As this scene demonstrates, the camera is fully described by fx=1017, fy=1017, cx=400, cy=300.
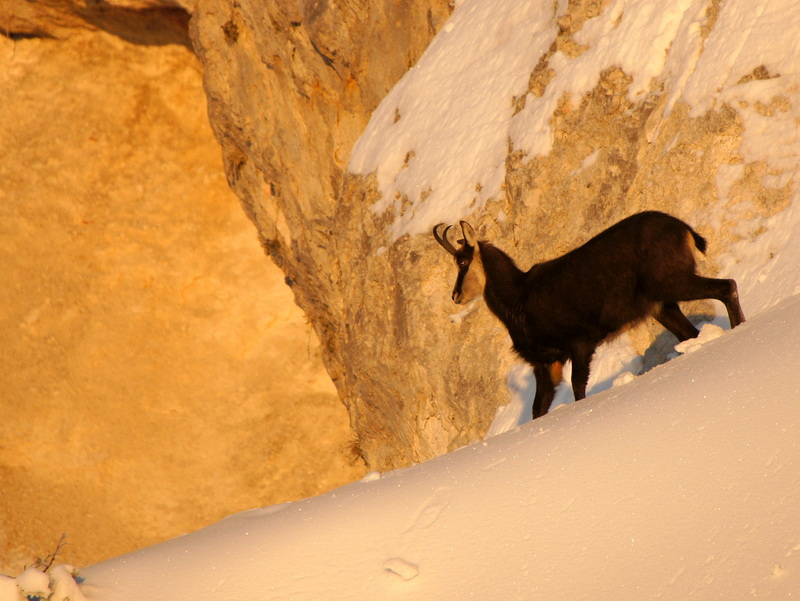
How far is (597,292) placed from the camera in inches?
311

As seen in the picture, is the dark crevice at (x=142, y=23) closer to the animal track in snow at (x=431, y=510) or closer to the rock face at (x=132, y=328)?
the rock face at (x=132, y=328)

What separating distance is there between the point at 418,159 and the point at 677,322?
21.6ft

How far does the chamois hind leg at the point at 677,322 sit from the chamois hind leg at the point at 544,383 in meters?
1.02

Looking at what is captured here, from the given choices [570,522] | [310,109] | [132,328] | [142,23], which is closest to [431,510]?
[570,522]

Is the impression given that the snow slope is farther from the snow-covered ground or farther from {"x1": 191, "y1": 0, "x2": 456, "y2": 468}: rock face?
{"x1": 191, "y1": 0, "x2": 456, "y2": 468}: rock face

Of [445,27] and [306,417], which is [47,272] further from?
[445,27]

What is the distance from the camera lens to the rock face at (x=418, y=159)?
962 centimetres

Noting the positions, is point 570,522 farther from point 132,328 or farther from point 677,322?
point 132,328

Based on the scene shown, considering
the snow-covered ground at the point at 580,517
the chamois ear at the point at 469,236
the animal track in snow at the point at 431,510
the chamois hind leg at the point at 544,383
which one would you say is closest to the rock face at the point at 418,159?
the chamois hind leg at the point at 544,383

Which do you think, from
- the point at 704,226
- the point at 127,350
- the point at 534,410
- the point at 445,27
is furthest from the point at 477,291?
the point at 127,350

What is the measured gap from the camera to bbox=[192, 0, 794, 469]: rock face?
9.62 metres

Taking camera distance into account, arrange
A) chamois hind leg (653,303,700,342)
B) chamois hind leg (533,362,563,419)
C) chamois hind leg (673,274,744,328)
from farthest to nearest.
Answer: chamois hind leg (533,362,563,419), chamois hind leg (653,303,700,342), chamois hind leg (673,274,744,328)

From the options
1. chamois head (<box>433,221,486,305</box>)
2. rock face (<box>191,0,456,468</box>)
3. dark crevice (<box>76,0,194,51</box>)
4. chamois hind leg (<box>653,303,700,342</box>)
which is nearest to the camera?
chamois hind leg (<box>653,303,700,342</box>)

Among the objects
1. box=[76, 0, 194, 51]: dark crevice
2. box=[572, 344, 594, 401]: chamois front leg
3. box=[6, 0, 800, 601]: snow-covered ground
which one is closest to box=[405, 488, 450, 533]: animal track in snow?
box=[6, 0, 800, 601]: snow-covered ground
